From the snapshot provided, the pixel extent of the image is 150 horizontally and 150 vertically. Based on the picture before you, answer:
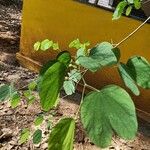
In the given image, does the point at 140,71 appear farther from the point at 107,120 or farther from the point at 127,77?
the point at 107,120

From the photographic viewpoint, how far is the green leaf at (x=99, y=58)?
0.52 m

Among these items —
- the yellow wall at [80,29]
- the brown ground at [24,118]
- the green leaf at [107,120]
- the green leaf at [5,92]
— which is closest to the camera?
the green leaf at [107,120]

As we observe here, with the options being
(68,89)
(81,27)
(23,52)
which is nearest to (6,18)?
(23,52)

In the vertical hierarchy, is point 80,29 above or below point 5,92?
below

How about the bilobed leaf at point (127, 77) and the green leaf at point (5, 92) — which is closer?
the bilobed leaf at point (127, 77)

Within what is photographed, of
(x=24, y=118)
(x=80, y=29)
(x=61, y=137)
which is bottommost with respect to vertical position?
(x=24, y=118)

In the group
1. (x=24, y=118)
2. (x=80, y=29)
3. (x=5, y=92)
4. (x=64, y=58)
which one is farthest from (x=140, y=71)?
(x=80, y=29)

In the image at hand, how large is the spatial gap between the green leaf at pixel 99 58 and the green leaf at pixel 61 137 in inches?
3.8

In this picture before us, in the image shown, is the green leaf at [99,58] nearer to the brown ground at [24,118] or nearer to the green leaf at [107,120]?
the green leaf at [107,120]

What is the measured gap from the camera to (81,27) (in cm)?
421

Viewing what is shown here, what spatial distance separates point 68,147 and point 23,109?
3.53 metres

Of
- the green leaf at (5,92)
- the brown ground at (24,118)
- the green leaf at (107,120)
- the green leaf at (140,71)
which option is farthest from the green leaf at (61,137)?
the brown ground at (24,118)

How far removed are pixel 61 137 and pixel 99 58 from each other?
149 millimetres

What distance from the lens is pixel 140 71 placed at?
0.60m
